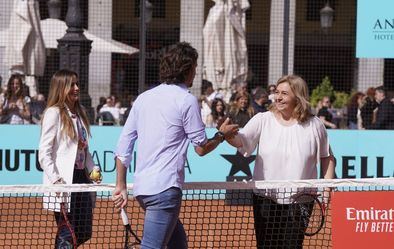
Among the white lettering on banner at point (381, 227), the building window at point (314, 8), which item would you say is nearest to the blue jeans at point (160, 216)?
the white lettering on banner at point (381, 227)

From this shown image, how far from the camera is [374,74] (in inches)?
771

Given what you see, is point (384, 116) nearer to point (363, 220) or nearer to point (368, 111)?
point (368, 111)

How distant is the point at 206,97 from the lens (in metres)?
18.2

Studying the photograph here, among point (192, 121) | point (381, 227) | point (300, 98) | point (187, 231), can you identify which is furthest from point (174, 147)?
point (187, 231)

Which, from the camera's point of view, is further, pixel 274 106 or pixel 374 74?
pixel 374 74

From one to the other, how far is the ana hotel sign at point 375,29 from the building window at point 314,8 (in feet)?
55.9

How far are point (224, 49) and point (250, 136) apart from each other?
12.9 meters

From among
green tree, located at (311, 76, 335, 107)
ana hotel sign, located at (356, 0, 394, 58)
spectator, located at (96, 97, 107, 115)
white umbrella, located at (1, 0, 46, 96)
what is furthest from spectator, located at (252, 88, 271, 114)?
green tree, located at (311, 76, 335, 107)

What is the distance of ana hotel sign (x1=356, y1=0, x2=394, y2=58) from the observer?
14133mm

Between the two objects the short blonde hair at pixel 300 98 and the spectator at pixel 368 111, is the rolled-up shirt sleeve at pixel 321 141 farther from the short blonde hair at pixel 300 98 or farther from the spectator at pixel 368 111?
the spectator at pixel 368 111

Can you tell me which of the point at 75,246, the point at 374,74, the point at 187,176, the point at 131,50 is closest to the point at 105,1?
the point at 131,50

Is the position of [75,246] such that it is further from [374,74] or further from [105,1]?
[105,1]

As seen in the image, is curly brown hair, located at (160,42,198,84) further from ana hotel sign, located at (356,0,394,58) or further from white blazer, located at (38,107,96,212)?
ana hotel sign, located at (356,0,394,58)

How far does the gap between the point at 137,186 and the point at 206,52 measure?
44.7 feet
